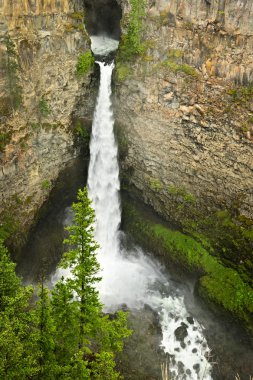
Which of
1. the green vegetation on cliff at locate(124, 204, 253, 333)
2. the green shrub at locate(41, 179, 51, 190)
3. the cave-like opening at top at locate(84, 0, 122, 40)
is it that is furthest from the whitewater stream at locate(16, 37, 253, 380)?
the cave-like opening at top at locate(84, 0, 122, 40)

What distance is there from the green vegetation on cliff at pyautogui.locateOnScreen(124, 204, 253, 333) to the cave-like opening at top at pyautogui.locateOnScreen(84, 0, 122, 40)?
14915 mm

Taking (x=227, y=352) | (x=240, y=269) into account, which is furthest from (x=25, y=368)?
(x=240, y=269)

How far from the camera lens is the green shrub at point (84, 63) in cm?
2625

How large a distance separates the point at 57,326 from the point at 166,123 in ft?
50.3

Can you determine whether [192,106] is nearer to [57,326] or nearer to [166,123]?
[166,123]

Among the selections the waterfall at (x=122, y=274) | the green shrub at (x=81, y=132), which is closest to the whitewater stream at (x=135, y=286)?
the waterfall at (x=122, y=274)

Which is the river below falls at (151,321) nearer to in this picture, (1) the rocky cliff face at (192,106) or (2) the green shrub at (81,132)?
(2) the green shrub at (81,132)

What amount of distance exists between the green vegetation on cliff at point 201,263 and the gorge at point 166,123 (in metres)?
0.07

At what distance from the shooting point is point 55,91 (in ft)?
84.2

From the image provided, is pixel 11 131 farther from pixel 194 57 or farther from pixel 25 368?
pixel 25 368

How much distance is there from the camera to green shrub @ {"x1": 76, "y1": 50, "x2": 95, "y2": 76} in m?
26.2

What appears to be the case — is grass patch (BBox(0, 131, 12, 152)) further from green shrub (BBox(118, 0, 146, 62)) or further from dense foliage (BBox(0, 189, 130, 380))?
green shrub (BBox(118, 0, 146, 62))

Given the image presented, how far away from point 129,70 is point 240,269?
14.9 meters

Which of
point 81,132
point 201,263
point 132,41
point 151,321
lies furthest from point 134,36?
point 151,321
